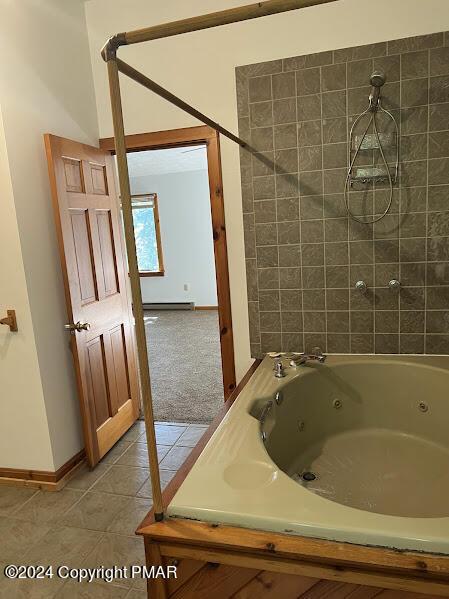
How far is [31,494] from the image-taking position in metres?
2.40

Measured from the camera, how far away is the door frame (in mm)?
2562

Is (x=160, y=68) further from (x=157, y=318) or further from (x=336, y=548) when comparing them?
(x=157, y=318)

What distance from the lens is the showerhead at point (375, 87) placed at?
2156 millimetres

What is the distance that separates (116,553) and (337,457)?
44.7 inches

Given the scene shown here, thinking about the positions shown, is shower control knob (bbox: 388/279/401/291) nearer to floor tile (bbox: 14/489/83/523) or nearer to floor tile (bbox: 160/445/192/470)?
floor tile (bbox: 160/445/192/470)

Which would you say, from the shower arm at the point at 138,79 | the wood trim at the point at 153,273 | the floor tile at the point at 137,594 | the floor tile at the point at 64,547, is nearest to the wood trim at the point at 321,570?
the shower arm at the point at 138,79

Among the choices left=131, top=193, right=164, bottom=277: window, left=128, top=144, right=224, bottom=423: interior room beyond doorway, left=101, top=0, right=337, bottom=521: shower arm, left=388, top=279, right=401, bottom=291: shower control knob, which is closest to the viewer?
left=101, top=0, right=337, bottom=521: shower arm

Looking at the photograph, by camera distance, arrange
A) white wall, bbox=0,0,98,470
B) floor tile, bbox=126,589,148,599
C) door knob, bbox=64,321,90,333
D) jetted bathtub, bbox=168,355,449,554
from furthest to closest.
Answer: door knob, bbox=64,321,90,333 → white wall, bbox=0,0,98,470 → floor tile, bbox=126,589,148,599 → jetted bathtub, bbox=168,355,449,554

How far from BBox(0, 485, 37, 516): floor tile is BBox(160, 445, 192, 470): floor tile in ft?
2.42

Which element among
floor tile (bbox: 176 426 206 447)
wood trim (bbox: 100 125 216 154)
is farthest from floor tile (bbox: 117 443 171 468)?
wood trim (bbox: 100 125 216 154)

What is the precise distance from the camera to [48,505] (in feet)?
7.53

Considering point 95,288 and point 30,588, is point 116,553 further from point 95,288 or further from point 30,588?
point 95,288

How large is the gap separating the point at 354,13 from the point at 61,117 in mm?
1688

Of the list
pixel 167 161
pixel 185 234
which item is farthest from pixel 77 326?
pixel 185 234
